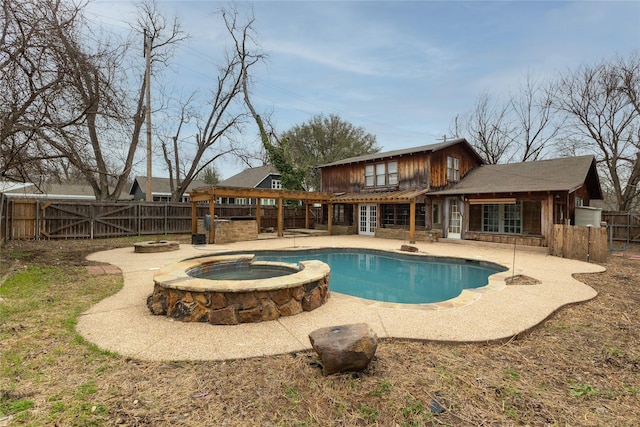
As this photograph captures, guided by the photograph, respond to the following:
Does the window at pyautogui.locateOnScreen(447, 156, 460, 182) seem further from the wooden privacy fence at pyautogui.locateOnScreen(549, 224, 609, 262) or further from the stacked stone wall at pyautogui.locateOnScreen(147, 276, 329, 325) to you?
the stacked stone wall at pyautogui.locateOnScreen(147, 276, 329, 325)

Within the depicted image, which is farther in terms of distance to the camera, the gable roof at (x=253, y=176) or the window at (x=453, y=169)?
the gable roof at (x=253, y=176)

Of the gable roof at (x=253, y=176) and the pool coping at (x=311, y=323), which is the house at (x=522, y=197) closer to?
the pool coping at (x=311, y=323)

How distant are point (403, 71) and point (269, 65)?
9252mm

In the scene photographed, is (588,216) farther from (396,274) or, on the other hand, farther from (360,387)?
(360,387)

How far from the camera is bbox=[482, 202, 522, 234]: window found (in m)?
15.2

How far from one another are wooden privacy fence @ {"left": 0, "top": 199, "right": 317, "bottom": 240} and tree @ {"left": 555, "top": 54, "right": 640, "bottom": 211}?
21856mm

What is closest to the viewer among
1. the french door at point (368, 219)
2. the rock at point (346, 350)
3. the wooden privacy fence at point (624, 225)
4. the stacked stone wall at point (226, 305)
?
the rock at point (346, 350)

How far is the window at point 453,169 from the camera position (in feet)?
55.1

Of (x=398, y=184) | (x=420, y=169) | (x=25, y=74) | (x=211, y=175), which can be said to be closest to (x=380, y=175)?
(x=398, y=184)

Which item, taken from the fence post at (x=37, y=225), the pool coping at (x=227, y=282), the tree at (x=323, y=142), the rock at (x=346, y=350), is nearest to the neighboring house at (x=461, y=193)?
the tree at (x=323, y=142)

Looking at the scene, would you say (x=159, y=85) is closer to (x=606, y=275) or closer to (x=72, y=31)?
(x=72, y=31)

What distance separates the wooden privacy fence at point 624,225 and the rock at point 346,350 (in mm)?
17119

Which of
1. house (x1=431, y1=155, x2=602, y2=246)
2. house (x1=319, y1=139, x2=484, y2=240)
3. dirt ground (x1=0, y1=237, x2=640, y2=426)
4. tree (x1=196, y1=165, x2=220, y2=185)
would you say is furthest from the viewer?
tree (x1=196, y1=165, x2=220, y2=185)

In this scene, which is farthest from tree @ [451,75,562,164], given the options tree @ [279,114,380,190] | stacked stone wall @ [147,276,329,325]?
stacked stone wall @ [147,276,329,325]
